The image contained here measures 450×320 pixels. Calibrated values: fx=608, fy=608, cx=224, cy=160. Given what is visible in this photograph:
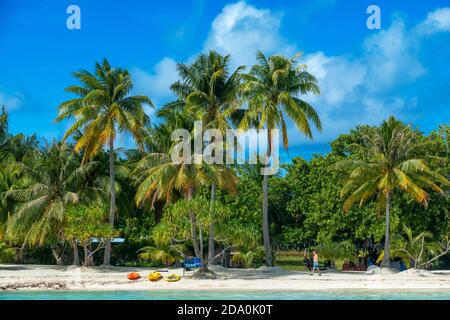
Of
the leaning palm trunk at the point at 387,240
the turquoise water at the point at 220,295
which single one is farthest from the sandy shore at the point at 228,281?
the leaning palm trunk at the point at 387,240

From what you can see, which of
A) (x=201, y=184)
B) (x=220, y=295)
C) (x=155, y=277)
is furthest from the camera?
(x=201, y=184)

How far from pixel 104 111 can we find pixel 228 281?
11.9 m

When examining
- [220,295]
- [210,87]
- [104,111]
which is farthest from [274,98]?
[220,295]

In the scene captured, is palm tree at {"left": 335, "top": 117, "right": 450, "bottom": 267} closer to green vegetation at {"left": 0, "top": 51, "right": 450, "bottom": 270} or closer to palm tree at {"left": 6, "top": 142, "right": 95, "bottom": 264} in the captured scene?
green vegetation at {"left": 0, "top": 51, "right": 450, "bottom": 270}

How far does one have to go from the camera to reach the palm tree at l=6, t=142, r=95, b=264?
30.4 m

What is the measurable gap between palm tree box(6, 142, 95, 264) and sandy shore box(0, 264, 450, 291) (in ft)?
6.39

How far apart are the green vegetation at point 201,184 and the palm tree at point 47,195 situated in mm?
70

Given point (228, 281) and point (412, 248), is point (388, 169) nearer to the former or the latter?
point (412, 248)

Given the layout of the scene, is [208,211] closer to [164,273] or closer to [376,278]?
[164,273]

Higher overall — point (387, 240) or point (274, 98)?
point (274, 98)

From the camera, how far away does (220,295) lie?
2216 centimetres

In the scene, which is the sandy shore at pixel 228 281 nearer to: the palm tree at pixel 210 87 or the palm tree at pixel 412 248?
the palm tree at pixel 412 248

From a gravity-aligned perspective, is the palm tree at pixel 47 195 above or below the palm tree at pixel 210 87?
below

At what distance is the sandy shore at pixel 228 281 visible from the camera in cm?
2447
